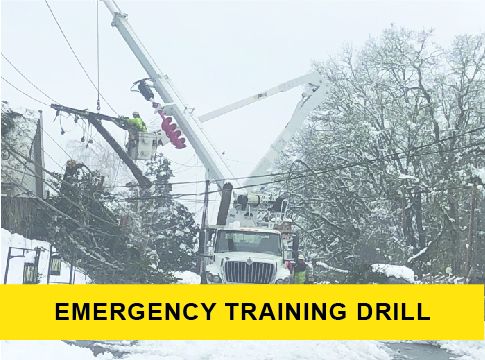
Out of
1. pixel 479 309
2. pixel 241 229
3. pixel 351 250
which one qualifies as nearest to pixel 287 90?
pixel 241 229

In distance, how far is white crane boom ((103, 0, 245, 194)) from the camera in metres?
23.2

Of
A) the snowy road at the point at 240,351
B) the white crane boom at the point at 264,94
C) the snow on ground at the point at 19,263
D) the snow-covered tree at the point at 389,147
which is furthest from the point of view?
the snow-covered tree at the point at 389,147

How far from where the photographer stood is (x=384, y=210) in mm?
34344

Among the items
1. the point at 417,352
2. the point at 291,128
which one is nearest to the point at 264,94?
the point at 291,128

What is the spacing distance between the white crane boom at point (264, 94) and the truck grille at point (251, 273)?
1026 cm

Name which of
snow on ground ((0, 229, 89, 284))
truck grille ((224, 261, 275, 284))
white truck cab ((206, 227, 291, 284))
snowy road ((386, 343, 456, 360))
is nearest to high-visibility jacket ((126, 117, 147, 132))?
snow on ground ((0, 229, 89, 284))

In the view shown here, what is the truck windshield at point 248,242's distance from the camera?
17734mm

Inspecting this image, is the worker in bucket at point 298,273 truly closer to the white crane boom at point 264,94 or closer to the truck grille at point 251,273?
the truck grille at point 251,273

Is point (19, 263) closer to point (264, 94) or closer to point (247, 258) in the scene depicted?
point (247, 258)

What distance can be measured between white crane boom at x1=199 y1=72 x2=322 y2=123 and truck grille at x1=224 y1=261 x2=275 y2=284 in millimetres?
10263

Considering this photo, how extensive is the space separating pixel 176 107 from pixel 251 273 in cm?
894

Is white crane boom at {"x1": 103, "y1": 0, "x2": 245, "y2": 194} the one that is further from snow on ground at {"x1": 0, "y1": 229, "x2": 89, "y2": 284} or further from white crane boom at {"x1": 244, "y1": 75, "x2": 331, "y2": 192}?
snow on ground at {"x1": 0, "y1": 229, "x2": 89, "y2": 284}

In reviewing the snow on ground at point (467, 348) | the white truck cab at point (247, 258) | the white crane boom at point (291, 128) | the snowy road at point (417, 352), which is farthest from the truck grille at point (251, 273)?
the white crane boom at point (291, 128)

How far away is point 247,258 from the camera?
659 inches
